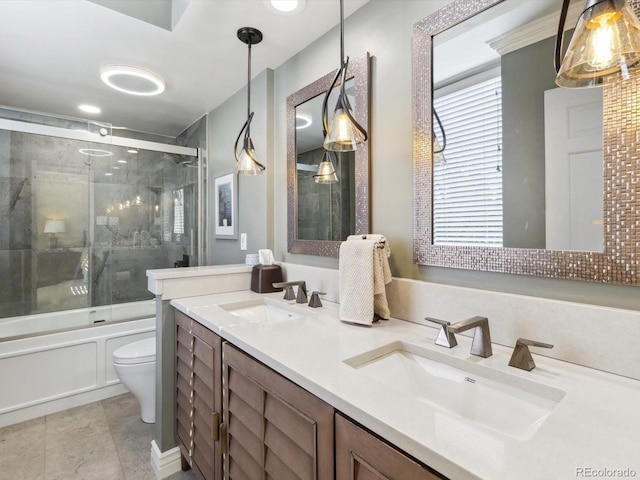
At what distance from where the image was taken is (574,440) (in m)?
0.55

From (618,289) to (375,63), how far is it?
48.2 inches

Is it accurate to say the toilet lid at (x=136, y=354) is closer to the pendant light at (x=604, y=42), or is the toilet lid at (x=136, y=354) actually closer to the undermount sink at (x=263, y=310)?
the undermount sink at (x=263, y=310)

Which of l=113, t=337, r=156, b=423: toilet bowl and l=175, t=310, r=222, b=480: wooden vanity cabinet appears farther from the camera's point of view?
l=113, t=337, r=156, b=423: toilet bowl

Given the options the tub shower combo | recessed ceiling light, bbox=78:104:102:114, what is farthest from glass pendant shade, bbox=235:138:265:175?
recessed ceiling light, bbox=78:104:102:114

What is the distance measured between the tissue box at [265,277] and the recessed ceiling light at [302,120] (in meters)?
0.84

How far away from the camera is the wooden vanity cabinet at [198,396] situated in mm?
1239

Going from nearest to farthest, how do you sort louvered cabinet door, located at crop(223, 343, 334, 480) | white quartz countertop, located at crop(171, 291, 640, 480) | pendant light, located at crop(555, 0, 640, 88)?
1. white quartz countertop, located at crop(171, 291, 640, 480)
2. pendant light, located at crop(555, 0, 640, 88)
3. louvered cabinet door, located at crop(223, 343, 334, 480)

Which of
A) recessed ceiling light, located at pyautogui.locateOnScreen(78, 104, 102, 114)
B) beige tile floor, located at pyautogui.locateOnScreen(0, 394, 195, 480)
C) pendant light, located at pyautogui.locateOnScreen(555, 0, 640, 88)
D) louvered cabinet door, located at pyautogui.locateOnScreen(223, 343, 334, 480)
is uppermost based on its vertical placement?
recessed ceiling light, located at pyautogui.locateOnScreen(78, 104, 102, 114)

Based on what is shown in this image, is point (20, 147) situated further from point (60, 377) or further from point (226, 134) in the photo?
point (60, 377)

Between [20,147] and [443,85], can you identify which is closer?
[443,85]

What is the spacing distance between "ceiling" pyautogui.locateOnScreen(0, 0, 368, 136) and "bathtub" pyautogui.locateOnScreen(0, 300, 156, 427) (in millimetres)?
1778

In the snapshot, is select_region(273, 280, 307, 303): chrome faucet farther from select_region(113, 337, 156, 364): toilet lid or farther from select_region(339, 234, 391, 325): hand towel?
select_region(113, 337, 156, 364): toilet lid

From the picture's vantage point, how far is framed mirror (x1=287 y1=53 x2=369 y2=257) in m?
1.48

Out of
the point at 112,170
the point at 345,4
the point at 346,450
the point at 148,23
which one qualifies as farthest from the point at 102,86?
the point at 346,450
